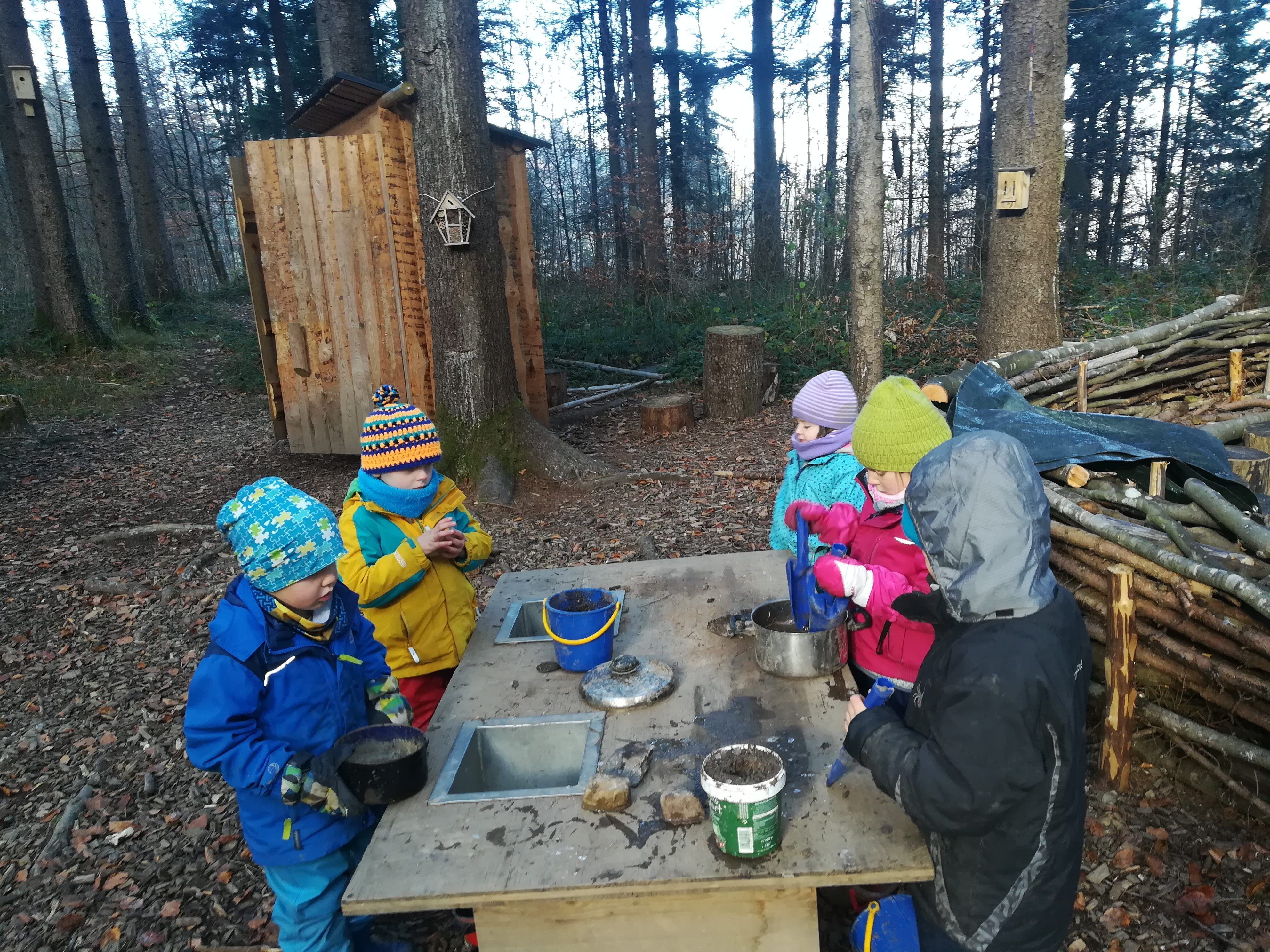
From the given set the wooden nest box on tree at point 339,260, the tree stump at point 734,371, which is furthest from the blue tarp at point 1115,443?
the tree stump at point 734,371

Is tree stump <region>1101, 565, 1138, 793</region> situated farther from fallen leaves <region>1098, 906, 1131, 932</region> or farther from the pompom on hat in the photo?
the pompom on hat

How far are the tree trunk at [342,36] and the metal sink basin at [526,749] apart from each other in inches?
434

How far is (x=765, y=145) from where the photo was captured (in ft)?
60.3

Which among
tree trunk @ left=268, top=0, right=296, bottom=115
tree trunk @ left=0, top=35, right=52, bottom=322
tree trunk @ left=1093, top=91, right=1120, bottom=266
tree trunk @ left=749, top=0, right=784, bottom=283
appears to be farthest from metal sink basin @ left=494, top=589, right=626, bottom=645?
tree trunk @ left=1093, top=91, right=1120, bottom=266

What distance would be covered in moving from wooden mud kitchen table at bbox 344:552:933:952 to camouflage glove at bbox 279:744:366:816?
5.4 inches

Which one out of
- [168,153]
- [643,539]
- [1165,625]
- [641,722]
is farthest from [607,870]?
[168,153]

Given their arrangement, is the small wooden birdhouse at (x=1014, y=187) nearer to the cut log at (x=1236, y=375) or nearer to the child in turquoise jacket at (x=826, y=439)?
the cut log at (x=1236, y=375)

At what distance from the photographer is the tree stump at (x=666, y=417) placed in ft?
27.8

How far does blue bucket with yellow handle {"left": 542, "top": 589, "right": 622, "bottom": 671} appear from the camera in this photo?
239 cm

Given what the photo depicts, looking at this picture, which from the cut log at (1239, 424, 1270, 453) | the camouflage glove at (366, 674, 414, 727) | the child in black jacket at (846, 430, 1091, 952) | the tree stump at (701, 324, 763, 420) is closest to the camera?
the child in black jacket at (846, 430, 1091, 952)

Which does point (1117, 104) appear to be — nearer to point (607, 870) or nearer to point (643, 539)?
point (643, 539)

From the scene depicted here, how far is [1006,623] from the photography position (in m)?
1.57

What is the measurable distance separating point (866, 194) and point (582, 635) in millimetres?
5407

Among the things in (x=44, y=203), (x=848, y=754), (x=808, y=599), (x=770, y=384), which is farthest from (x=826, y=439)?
(x=44, y=203)
